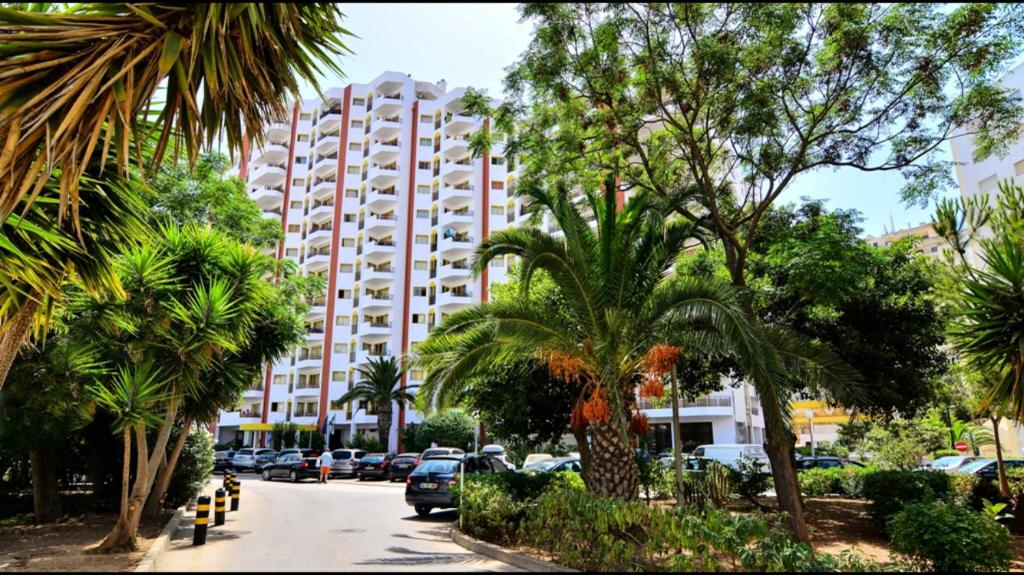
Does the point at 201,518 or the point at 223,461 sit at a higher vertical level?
the point at 201,518

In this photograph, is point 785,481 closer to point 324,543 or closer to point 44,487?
point 324,543

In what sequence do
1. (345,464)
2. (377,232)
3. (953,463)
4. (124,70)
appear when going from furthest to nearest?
(377,232) < (345,464) < (953,463) < (124,70)

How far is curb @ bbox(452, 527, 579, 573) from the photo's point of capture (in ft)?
27.5

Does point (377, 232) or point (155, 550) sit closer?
point (155, 550)

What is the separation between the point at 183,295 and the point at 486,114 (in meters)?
7.74

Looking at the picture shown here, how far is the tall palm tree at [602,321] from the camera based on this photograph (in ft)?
33.8

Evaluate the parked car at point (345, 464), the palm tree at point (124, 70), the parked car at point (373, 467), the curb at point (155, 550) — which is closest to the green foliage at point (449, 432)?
the parked car at point (345, 464)

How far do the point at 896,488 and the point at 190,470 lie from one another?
17071 mm

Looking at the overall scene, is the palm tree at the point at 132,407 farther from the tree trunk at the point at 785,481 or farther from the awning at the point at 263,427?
the awning at the point at 263,427

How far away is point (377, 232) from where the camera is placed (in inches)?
2352

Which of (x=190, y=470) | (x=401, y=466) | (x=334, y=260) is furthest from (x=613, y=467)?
(x=334, y=260)

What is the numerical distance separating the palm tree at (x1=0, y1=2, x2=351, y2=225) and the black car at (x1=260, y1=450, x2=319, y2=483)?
1190 inches

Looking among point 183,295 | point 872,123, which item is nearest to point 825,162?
point 872,123

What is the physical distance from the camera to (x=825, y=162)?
14133 millimetres
